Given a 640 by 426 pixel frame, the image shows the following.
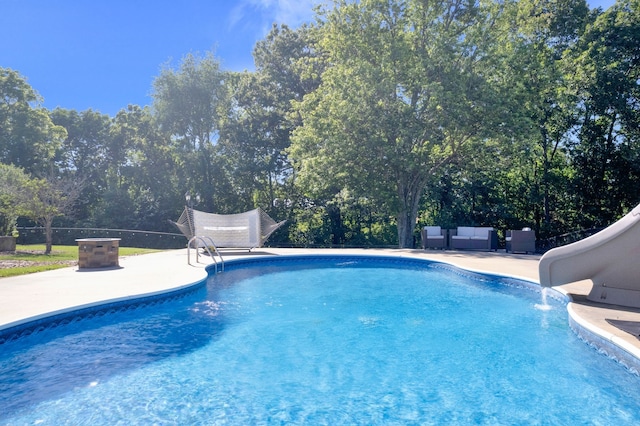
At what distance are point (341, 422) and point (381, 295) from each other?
436 cm

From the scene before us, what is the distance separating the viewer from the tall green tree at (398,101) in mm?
12266

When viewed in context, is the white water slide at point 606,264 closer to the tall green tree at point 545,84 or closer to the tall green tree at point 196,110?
the tall green tree at point 545,84

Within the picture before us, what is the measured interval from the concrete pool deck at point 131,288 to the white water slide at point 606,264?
0.72 ft

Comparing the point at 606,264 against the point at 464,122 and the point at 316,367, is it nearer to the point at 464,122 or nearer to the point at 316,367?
the point at 316,367

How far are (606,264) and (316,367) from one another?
3.77 m

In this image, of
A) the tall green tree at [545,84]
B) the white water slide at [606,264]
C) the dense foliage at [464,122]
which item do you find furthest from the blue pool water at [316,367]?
the tall green tree at [545,84]

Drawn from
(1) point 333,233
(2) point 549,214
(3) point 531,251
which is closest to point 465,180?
(2) point 549,214

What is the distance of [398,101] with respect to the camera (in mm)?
13367

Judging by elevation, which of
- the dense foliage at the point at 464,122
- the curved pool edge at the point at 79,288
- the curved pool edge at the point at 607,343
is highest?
the dense foliage at the point at 464,122

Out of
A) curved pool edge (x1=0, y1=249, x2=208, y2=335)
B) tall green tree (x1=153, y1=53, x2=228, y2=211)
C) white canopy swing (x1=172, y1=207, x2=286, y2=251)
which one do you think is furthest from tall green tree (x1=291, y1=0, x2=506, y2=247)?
tall green tree (x1=153, y1=53, x2=228, y2=211)

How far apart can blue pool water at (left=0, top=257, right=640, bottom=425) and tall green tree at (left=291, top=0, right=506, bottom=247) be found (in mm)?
7507

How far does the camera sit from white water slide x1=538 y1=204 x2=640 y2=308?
4.52 meters

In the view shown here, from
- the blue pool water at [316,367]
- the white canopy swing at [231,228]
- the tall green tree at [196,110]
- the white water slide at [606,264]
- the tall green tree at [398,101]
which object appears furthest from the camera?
the tall green tree at [196,110]

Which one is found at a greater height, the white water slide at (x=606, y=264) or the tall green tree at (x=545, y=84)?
the tall green tree at (x=545, y=84)
